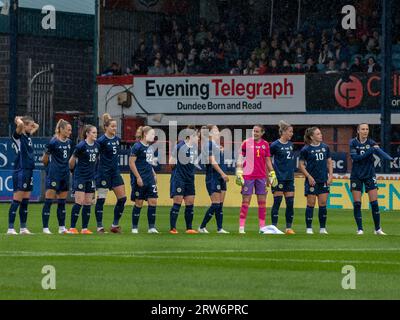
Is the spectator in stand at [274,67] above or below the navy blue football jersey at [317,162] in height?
above

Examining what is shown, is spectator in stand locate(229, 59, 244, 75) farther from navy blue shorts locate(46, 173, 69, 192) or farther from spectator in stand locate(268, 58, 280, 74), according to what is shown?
navy blue shorts locate(46, 173, 69, 192)

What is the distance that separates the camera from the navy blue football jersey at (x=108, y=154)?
23.9 m

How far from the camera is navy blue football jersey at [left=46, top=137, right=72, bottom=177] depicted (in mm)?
23281

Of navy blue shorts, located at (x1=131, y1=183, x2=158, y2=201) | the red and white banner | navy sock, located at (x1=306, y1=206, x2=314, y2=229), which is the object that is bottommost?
navy sock, located at (x1=306, y1=206, x2=314, y2=229)

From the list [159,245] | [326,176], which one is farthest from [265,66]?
[159,245]

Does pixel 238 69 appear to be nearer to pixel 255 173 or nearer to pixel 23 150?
pixel 255 173

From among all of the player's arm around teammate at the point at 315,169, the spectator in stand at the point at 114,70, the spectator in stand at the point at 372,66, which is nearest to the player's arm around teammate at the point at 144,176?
the player's arm around teammate at the point at 315,169

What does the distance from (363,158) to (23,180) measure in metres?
6.34

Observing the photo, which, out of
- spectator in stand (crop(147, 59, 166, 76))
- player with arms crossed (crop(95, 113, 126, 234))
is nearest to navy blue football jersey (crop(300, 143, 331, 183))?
player with arms crossed (crop(95, 113, 126, 234))

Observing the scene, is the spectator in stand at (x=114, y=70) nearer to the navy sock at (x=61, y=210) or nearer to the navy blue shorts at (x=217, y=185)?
the navy blue shorts at (x=217, y=185)

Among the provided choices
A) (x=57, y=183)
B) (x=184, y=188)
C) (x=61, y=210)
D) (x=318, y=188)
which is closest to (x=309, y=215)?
(x=318, y=188)

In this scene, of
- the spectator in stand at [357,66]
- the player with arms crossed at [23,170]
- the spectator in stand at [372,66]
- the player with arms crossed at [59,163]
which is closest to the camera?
the player with arms crossed at [23,170]

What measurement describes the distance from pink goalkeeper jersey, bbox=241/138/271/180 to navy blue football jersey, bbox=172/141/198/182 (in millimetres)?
984

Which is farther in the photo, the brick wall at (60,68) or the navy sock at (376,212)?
the brick wall at (60,68)
